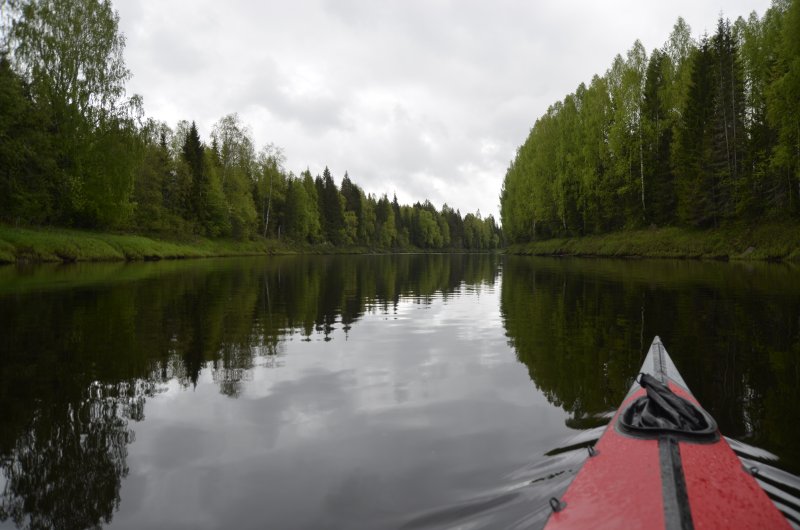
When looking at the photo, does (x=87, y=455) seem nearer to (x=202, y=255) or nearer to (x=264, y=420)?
(x=264, y=420)

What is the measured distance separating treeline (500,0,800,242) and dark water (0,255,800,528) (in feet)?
Result: 78.4

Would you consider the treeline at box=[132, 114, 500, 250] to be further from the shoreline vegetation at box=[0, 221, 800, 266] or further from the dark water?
the dark water

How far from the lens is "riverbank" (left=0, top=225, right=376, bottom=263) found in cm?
2827

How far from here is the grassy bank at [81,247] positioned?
92.5 ft

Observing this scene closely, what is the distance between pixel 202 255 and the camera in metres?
51.2

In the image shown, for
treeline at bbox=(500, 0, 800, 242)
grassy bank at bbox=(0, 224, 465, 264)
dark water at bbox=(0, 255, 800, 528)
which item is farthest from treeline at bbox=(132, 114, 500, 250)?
treeline at bbox=(500, 0, 800, 242)

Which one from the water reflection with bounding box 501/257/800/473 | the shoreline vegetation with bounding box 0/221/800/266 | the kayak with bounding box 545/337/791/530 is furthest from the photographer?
the shoreline vegetation with bounding box 0/221/800/266

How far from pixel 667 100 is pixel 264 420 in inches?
1984

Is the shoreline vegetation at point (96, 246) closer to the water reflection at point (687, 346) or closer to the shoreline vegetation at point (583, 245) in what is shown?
the shoreline vegetation at point (583, 245)

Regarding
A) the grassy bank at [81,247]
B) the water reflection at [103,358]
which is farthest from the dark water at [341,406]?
the grassy bank at [81,247]

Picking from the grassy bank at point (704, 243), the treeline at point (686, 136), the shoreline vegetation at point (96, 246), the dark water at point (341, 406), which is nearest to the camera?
the dark water at point (341, 406)

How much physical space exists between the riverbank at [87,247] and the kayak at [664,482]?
32981 millimetres

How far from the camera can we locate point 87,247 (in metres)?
33.2

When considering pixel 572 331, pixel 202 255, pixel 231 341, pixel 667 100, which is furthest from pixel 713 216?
pixel 202 255
